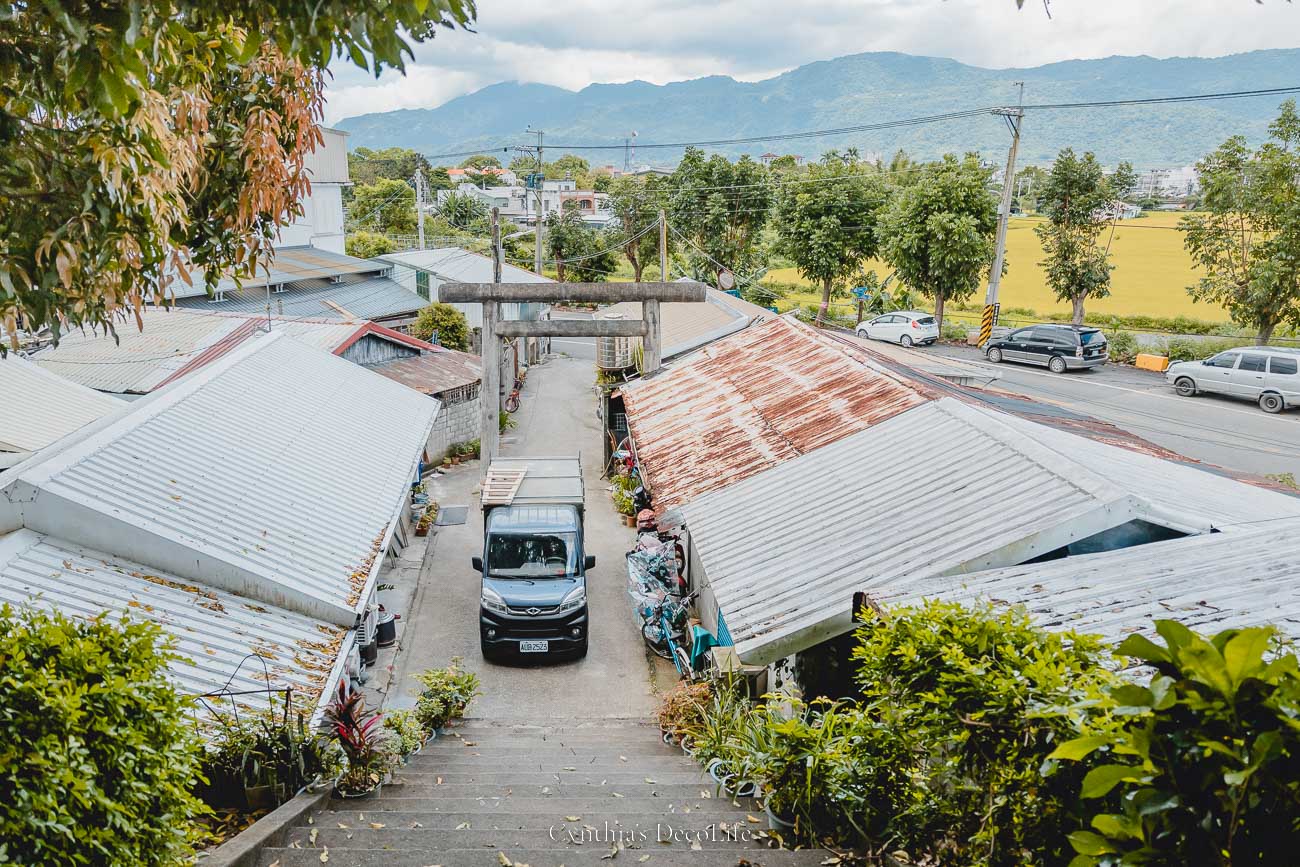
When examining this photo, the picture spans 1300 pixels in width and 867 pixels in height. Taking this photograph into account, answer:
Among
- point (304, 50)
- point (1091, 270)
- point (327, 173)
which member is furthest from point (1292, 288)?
point (327, 173)

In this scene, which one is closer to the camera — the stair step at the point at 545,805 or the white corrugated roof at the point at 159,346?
the stair step at the point at 545,805

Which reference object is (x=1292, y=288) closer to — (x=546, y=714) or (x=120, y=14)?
(x=546, y=714)

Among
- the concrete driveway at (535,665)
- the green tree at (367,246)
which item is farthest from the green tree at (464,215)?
the concrete driveway at (535,665)

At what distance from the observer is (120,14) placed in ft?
11.9

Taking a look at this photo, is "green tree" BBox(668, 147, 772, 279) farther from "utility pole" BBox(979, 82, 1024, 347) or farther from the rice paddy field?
"utility pole" BBox(979, 82, 1024, 347)

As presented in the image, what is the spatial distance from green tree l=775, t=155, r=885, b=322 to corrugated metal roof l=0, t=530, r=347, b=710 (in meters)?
35.3

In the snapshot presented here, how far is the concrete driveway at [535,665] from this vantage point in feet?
38.1

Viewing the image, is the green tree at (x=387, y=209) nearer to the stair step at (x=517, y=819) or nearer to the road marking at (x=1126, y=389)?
the road marking at (x=1126, y=389)

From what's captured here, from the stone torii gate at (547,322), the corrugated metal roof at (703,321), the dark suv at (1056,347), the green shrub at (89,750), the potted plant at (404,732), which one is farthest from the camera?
the dark suv at (1056,347)

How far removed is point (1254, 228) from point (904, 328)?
12196mm

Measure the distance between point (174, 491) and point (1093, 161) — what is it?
34.9m

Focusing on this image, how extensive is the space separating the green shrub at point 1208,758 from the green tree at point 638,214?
166 ft

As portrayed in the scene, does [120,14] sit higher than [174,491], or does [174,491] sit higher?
[120,14]

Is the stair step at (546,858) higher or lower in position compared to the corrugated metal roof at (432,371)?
higher
